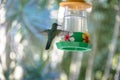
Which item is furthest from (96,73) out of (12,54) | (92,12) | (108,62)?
(12,54)

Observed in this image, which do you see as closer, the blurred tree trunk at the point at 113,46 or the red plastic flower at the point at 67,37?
the red plastic flower at the point at 67,37

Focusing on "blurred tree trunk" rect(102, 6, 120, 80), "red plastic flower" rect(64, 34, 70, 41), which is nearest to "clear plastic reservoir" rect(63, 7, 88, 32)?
"red plastic flower" rect(64, 34, 70, 41)

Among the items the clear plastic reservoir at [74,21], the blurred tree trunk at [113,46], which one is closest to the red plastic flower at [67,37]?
the clear plastic reservoir at [74,21]

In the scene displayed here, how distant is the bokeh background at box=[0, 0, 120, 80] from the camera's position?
9.77ft

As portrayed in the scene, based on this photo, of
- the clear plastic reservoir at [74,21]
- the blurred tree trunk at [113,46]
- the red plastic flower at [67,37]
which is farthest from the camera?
the blurred tree trunk at [113,46]

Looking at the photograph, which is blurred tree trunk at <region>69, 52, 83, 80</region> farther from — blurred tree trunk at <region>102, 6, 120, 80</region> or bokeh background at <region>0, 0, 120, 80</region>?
blurred tree trunk at <region>102, 6, 120, 80</region>

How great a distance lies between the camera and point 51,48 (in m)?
3.11

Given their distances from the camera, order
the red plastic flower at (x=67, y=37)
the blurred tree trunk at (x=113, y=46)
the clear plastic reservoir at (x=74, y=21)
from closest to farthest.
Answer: the red plastic flower at (x=67, y=37)
the clear plastic reservoir at (x=74, y=21)
the blurred tree trunk at (x=113, y=46)

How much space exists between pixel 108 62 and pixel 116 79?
0.15 m

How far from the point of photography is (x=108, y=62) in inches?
Result: 116

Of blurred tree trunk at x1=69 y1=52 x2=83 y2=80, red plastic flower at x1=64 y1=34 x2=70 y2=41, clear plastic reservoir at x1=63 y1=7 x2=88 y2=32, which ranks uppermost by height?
clear plastic reservoir at x1=63 y1=7 x2=88 y2=32

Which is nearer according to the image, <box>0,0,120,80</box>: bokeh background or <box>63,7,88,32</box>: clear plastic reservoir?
<box>63,7,88,32</box>: clear plastic reservoir

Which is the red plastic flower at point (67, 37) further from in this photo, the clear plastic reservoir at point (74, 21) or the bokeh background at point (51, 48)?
the bokeh background at point (51, 48)

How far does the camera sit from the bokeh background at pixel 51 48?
2977 millimetres
